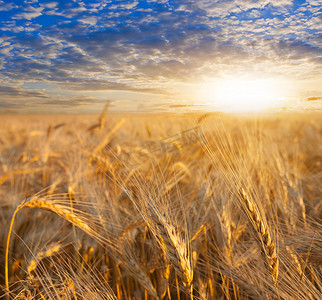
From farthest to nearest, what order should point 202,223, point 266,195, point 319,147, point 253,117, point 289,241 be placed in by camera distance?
point 319,147, point 253,117, point 266,195, point 202,223, point 289,241

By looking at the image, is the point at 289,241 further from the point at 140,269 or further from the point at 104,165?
the point at 104,165

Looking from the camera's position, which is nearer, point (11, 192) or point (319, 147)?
point (11, 192)

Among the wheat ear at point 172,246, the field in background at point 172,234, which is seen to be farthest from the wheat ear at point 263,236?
the wheat ear at point 172,246

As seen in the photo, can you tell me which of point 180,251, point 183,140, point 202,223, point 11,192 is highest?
point 183,140

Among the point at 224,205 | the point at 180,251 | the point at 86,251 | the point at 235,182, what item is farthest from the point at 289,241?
the point at 86,251

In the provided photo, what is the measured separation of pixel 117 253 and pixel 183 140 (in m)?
1.32

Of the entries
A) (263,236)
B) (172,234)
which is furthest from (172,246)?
(263,236)

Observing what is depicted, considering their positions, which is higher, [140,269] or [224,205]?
[224,205]

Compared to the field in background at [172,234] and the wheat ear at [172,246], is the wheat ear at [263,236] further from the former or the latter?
the wheat ear at [172,246]

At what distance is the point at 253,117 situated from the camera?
2234 mm

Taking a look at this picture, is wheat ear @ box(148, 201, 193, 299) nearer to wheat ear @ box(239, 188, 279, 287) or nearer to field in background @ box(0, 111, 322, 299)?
field in background @ box(0, 111, 322, 299)

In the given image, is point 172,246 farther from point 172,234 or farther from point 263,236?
point 263,236

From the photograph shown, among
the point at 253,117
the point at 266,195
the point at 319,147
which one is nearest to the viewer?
the point at 266,195

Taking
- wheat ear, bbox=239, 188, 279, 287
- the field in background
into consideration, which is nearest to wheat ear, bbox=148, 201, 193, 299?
the field in background
